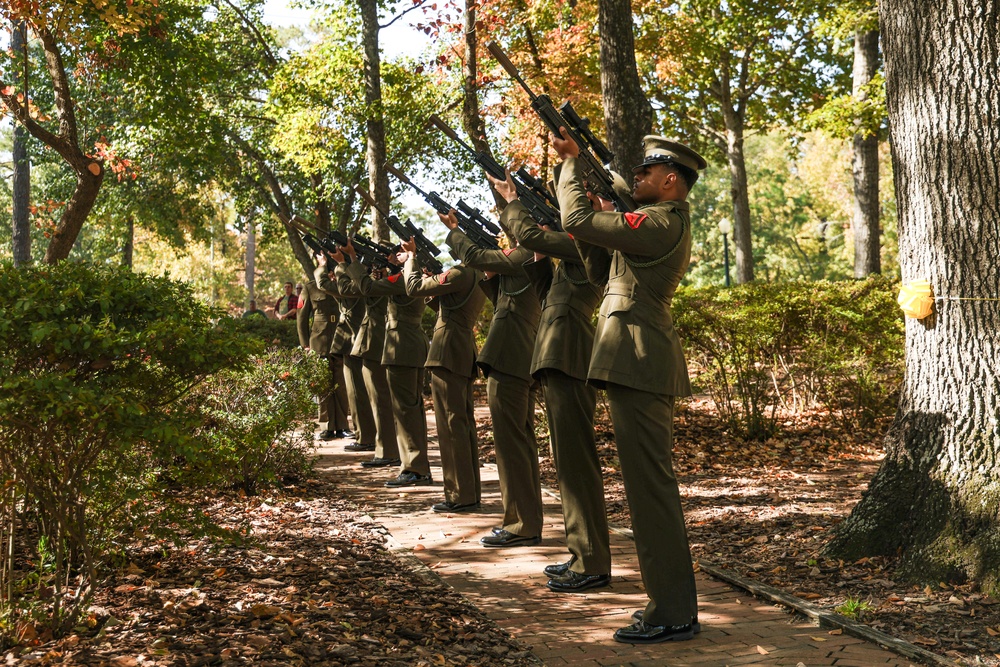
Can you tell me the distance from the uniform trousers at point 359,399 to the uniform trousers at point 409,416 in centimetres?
216

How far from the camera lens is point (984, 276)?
5.25 m

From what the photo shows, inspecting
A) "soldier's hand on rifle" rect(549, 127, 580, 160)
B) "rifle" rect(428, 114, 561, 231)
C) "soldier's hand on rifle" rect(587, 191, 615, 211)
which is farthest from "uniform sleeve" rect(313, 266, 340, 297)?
"soldier's hand on rifle" rect(549, 127, 580, 160)

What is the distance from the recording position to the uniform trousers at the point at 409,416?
29.8 feet

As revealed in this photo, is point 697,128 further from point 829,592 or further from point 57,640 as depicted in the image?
point 57,640

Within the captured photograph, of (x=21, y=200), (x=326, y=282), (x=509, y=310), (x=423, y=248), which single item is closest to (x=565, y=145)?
(x=509, y=310)

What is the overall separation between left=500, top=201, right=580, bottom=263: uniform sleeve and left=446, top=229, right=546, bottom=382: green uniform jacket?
924 mm

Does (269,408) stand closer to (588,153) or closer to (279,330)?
(588,153)

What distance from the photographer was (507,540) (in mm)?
6523

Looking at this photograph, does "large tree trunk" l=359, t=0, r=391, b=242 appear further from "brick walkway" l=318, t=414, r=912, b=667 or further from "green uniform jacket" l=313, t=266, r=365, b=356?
"brick walkway" l=318, t=414, r=912, b=667

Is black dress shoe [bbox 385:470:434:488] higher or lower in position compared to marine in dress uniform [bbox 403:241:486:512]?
lower

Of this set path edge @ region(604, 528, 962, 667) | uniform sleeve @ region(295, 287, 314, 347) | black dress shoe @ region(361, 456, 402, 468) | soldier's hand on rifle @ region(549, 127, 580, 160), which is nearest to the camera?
path edge @ region(604, 528, 962, 667)

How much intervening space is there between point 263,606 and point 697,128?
25.0 metres

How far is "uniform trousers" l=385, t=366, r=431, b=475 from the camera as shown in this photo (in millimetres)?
9078

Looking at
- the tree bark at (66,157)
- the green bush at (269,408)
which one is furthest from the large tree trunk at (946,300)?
the tree bark at (66,157)
